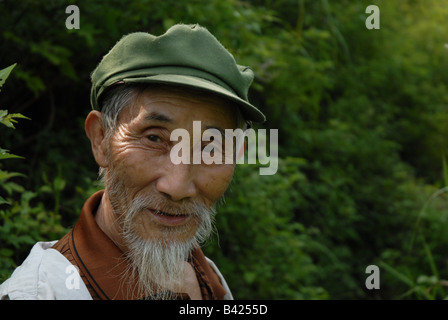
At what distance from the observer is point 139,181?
162 centimetres

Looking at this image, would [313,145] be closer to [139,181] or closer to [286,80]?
[286,80]

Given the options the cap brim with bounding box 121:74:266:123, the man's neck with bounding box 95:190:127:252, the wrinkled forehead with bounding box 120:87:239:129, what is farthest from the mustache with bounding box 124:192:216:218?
the cap brim with bounding box 121:74:266:123

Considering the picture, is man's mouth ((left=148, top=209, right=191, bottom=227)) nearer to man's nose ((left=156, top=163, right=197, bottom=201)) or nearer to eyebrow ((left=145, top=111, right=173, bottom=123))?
man's nose ((left=156, top=163, right=197, bottom=201))

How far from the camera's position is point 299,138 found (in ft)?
17.2

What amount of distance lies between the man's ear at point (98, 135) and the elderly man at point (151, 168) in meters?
0.02

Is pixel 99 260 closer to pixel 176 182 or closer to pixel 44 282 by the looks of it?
pixel 44 282

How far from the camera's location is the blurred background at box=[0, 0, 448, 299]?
304 cm

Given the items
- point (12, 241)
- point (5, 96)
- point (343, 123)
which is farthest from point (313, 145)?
point (12, 241)

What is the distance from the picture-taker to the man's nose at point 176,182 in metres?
1.58

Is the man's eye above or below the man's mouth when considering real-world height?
above

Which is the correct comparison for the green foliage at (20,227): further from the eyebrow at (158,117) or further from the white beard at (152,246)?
the eyebrow at (158,117)

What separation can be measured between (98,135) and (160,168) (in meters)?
0.34

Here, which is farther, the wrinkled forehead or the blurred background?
the blurred background

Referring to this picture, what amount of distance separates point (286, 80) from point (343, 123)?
1.28 m
